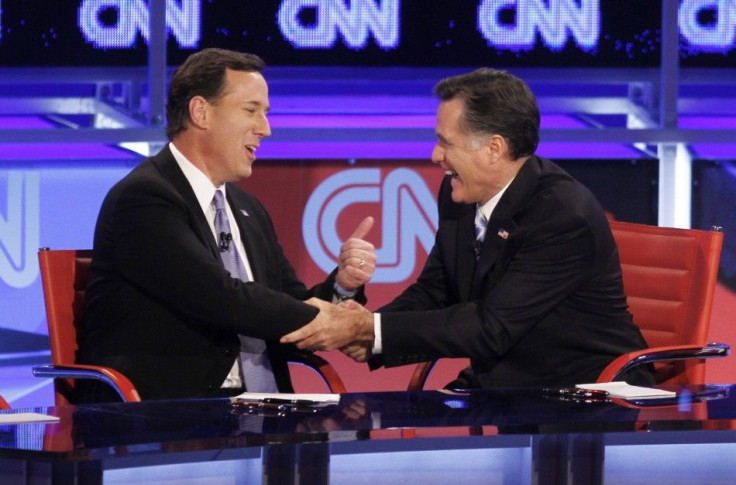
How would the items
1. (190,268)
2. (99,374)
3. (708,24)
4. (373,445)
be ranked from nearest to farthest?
(373,445) < (99,374) < (190,268) < (708,24)

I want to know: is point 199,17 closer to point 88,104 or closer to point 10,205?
point 88,104

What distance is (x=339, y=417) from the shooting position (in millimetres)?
2322

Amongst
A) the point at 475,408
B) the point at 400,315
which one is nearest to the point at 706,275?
the point at 400,315

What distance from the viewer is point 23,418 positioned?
2258mm

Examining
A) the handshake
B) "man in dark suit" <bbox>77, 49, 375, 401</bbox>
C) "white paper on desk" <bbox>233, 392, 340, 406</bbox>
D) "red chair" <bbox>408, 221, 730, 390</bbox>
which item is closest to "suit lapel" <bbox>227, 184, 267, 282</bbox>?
"man in dark suit" <bbox>77, 49, 375, 401</bbox>

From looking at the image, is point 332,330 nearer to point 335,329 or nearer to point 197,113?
point 335,329

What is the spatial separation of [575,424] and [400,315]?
Answer: 1.11 m

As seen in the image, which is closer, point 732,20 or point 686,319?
point 686,319

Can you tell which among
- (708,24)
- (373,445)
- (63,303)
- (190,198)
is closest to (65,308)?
(63,303)

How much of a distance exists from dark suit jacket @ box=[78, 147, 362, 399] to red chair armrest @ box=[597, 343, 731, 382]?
0.76 metres

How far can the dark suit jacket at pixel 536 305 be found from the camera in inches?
127

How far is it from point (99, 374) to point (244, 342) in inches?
19.7

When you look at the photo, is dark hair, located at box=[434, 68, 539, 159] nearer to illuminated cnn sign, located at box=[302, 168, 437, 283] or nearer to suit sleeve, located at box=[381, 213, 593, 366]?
suit sleeve, located at box=[381, 213, 593, 366]

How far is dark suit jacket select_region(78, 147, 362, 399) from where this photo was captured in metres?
3.13
